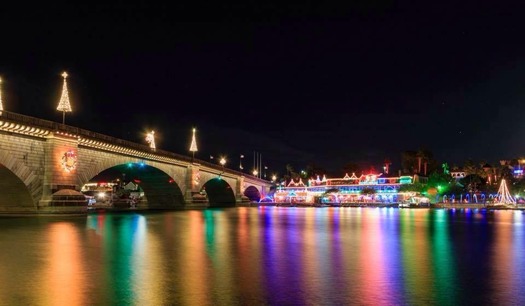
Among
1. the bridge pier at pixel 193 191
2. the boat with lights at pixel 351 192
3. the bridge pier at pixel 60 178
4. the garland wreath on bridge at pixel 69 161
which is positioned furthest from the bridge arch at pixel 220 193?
the bridge pier at pixel 60 178

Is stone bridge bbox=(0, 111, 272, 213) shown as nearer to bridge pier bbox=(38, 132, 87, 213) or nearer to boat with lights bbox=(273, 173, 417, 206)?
bridge pier bbox=(38, 132, 87, 213)

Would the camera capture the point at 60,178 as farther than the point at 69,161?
No

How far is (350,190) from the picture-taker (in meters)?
166

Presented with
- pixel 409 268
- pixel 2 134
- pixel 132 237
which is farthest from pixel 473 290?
pixel 2 134

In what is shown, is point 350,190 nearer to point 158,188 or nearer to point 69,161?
point 158,188

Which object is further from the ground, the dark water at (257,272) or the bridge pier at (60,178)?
the bridge pier at (60,178)

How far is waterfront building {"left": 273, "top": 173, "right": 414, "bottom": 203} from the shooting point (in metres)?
154

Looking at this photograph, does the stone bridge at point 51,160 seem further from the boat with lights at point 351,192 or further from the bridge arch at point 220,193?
the boat with lights at point 351,192

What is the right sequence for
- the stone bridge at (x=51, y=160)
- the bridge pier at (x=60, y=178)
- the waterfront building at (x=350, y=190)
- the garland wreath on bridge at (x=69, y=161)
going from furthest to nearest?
the waterfront building at (x=350, y=190), the garland wreath on bridge at (x=69, y=161), the bridge pier at (x=60, y=178), the stone bridge at (x=51, y=160)

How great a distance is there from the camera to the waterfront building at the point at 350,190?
6083 inches

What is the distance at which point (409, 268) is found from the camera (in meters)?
18.6

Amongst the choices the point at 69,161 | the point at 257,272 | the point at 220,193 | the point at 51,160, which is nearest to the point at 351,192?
the point at 220,193

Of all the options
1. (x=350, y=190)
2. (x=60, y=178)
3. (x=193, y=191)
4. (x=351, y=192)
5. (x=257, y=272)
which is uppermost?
(x=60, y=178)

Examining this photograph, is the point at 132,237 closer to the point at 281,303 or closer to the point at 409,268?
the point at 409,268
